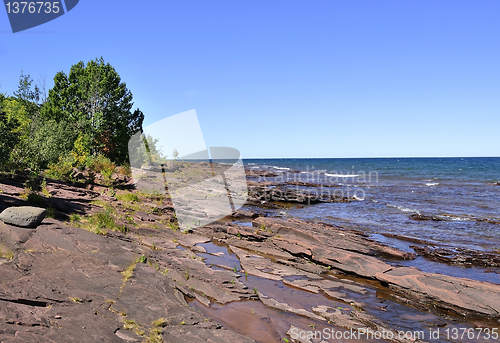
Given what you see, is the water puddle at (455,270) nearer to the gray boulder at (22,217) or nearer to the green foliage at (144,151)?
the gray boulder at (22,217)

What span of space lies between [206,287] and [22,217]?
7148mm

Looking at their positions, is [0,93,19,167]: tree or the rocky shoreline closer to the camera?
the rocky shoreline

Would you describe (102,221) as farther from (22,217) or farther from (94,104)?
(94,104)

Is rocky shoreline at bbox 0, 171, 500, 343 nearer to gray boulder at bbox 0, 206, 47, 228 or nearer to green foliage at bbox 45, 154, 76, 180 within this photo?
gray boulder at bbox 0, 206, 47, 228

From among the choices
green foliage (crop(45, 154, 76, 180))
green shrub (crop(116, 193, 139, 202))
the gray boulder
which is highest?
green foliage (crop(45, 154, 76, 180))

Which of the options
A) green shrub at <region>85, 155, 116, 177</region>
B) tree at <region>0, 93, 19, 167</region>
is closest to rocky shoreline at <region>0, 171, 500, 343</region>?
tree at <region>0, 93, 19, 167</region>

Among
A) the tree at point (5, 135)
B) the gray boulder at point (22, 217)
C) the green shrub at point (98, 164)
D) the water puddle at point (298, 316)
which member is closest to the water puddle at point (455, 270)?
the water puddle at point (298, 316)

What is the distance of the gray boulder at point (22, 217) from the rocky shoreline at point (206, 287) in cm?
33

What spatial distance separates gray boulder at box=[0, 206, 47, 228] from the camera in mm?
11195

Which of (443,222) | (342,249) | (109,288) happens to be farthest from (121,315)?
(443,222)

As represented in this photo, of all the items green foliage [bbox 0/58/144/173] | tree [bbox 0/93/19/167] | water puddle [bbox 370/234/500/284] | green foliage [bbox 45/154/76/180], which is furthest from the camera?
green foliage [bbox 0/58/144/173]

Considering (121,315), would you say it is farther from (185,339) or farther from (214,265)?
(214,265)

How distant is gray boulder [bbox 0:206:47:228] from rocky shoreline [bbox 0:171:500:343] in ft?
1.08

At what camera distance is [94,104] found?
41188 mm
